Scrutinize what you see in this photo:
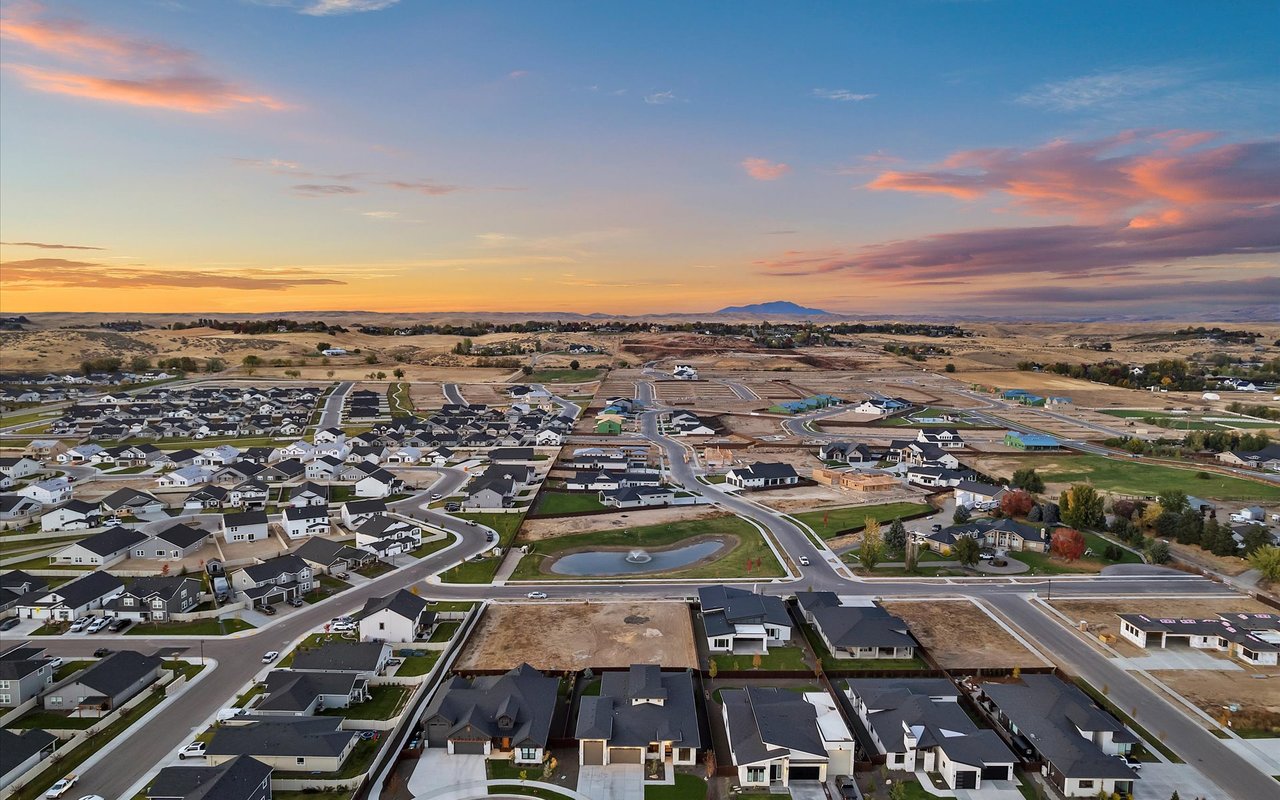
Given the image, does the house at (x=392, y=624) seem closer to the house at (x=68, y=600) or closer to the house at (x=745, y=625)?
the house at (x=745, y=625)

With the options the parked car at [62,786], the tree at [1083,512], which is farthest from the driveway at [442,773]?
the tree at [1083,512]

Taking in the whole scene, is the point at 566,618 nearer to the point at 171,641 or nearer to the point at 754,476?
the point at 171,641

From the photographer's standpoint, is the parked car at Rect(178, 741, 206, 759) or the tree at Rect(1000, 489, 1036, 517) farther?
the tree at Rect(1000, 489, 1036, 517)

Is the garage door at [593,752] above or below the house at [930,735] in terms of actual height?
below

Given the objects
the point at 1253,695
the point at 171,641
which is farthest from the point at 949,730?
the point at 171,641

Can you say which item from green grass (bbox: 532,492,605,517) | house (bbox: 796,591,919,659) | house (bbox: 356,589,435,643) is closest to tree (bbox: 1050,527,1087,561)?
house (bbox: 796,591,919,659)

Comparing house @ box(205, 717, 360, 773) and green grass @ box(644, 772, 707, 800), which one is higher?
house @ box(205, 717, 360, 773)

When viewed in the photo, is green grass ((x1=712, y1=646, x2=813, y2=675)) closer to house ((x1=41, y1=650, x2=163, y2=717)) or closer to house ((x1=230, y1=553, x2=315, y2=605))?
house ((x1=230, y1=553, x2=315, y2=605))
